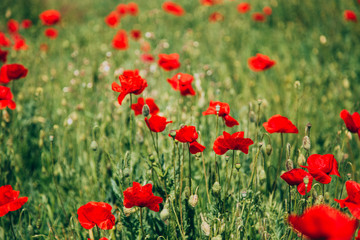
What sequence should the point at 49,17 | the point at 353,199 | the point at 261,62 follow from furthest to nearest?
the point at 49,17
the point at 261,62
the point at 353,199

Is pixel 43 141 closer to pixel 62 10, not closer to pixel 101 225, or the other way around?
pixel 101 225

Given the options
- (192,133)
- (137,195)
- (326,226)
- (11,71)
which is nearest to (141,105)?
(192,133)

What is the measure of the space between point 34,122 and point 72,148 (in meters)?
0.47

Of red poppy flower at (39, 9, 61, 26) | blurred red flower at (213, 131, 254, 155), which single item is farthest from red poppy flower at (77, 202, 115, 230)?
red poppy flower at (39, 9, 61, 26)

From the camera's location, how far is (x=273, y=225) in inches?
57.5

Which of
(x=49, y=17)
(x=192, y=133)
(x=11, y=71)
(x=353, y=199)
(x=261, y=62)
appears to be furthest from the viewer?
(x=49, y=17)

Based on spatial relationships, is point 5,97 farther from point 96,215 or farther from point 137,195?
point 137,195

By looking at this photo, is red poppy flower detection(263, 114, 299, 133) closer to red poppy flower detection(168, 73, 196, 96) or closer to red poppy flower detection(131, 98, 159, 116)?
red poppy flower detection(168, 73, 196, 96)

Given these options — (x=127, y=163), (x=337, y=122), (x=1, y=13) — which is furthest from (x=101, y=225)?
(x=1, y=13)

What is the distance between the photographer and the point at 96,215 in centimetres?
122

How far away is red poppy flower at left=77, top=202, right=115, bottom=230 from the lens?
3.95ft

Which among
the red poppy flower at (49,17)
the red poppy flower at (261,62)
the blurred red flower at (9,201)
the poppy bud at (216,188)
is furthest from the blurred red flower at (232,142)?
the red poppy flower at (49,17)

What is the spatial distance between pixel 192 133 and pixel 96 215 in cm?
50

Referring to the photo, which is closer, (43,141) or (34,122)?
(43,141)
